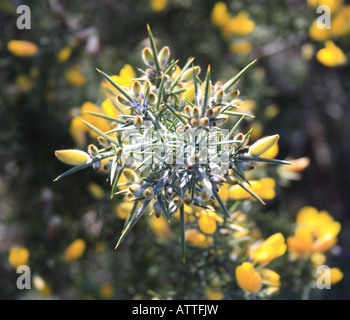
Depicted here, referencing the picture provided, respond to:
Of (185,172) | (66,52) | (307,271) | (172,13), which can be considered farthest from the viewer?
(172,13)

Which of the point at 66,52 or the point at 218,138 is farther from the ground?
the point at 66,52

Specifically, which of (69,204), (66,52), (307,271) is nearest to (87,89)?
(66,52)

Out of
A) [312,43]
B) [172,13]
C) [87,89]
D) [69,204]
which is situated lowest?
[69,204]

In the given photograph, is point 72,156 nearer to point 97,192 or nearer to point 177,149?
point 177,149

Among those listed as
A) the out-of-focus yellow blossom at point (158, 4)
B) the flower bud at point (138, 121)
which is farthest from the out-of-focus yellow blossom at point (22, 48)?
the flower bud at point (138, 121)

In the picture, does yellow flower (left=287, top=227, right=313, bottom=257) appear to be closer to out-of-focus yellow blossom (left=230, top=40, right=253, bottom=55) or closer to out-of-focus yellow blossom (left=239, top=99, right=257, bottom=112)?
out-of-focus yellow blossom (left=239, top=99, right=257, bottom=112)

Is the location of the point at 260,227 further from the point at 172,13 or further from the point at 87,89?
the point at 172,13

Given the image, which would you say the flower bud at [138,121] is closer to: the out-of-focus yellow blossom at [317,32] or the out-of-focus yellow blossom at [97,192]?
the out-of-focus yellow blossom at [97,192]

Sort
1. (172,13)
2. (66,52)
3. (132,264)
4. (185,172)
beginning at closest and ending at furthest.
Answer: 1. (185,172)
2. (132,264)
3. (66,52)
4. (172,13)
